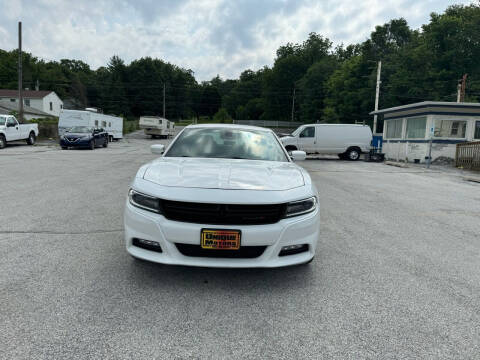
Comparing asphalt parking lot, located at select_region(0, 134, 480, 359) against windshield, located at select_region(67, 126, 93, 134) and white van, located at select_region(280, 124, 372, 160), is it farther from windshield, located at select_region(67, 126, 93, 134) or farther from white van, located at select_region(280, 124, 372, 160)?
windshield, located at select_region(67, 126, 93, 134)

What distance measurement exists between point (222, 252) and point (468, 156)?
1919 cm

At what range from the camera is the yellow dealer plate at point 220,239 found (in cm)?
273

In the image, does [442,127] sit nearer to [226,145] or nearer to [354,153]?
[354,153]

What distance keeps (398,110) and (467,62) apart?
81.7 ft

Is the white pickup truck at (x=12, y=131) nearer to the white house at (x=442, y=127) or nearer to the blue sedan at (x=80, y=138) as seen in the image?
the blue sedan at (x=80, y=138)

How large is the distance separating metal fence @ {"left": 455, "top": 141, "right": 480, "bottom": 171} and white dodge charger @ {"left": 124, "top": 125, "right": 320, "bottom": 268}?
17.6 metres

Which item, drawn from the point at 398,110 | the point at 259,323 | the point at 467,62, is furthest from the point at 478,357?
the point at 467,62

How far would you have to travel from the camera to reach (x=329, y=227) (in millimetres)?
5199

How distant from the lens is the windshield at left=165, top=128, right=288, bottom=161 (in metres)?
4.19

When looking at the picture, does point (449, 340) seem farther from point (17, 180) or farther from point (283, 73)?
point (283, 73)

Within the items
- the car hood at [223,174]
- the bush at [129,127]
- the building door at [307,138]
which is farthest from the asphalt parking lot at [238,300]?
the bush at [129,127]

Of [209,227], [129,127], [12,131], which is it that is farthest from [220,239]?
[129,127]

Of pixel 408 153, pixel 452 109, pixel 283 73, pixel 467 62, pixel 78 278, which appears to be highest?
pixel 283 73

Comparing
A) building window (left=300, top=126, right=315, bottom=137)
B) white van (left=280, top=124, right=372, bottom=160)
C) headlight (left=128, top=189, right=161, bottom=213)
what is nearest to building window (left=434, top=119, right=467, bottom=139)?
white van (left=280, top=124, right=372, bottom=160)
